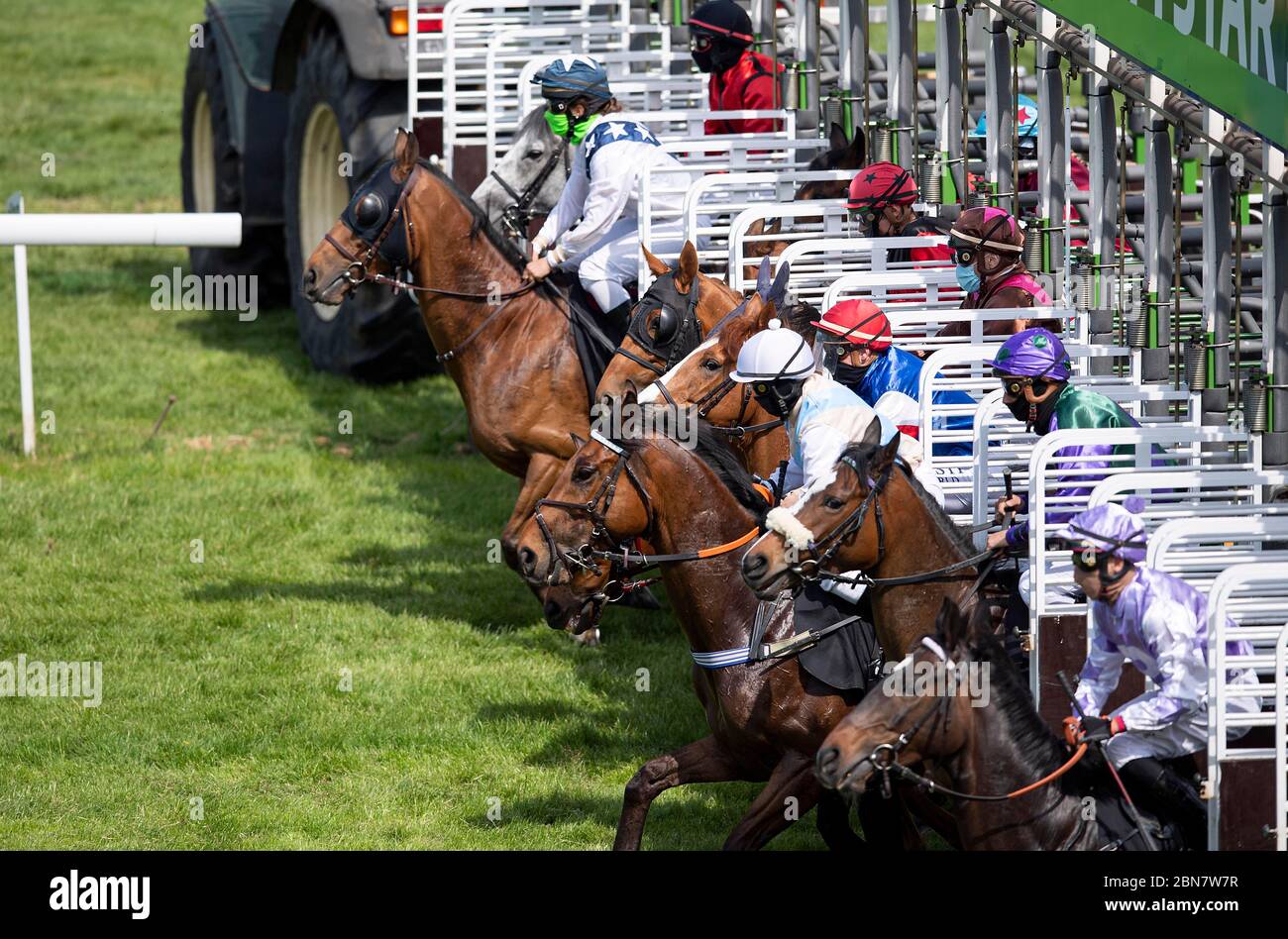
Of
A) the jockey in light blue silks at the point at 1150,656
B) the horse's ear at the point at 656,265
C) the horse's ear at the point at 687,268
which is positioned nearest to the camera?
the jockey in light blue silks at the point at 1150,656

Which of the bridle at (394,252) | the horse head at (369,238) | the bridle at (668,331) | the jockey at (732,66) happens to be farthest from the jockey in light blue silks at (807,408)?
the jockey at (732,66)

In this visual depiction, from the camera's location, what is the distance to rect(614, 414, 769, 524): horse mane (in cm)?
720

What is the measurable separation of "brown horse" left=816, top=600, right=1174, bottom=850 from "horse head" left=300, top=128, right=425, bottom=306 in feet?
17.1

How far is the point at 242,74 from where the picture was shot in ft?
49.5

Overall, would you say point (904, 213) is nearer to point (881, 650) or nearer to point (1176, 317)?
point (1176, 317)

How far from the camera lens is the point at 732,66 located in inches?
443

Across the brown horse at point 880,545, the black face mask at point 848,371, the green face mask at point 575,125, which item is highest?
the green face mask at point 575,125

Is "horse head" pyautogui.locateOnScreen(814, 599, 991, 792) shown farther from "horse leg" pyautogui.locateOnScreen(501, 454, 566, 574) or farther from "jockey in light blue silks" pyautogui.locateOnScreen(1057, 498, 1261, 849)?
"horse leg" pyautogui.locateOnScreen(501, 454, 566, 574)

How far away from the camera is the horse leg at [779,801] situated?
7.05m

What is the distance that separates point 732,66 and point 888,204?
2.30 meters

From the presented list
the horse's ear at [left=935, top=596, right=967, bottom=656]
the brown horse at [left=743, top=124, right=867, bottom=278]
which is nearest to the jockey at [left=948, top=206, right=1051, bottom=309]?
the brown horse at [left=743, top=124, right=867, bottom=278]

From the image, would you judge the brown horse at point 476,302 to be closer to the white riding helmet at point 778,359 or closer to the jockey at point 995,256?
the jockey at point 995,256

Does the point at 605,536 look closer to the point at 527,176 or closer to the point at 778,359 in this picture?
the point at 778,359

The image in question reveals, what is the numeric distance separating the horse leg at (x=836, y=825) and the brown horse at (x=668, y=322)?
221 cm
